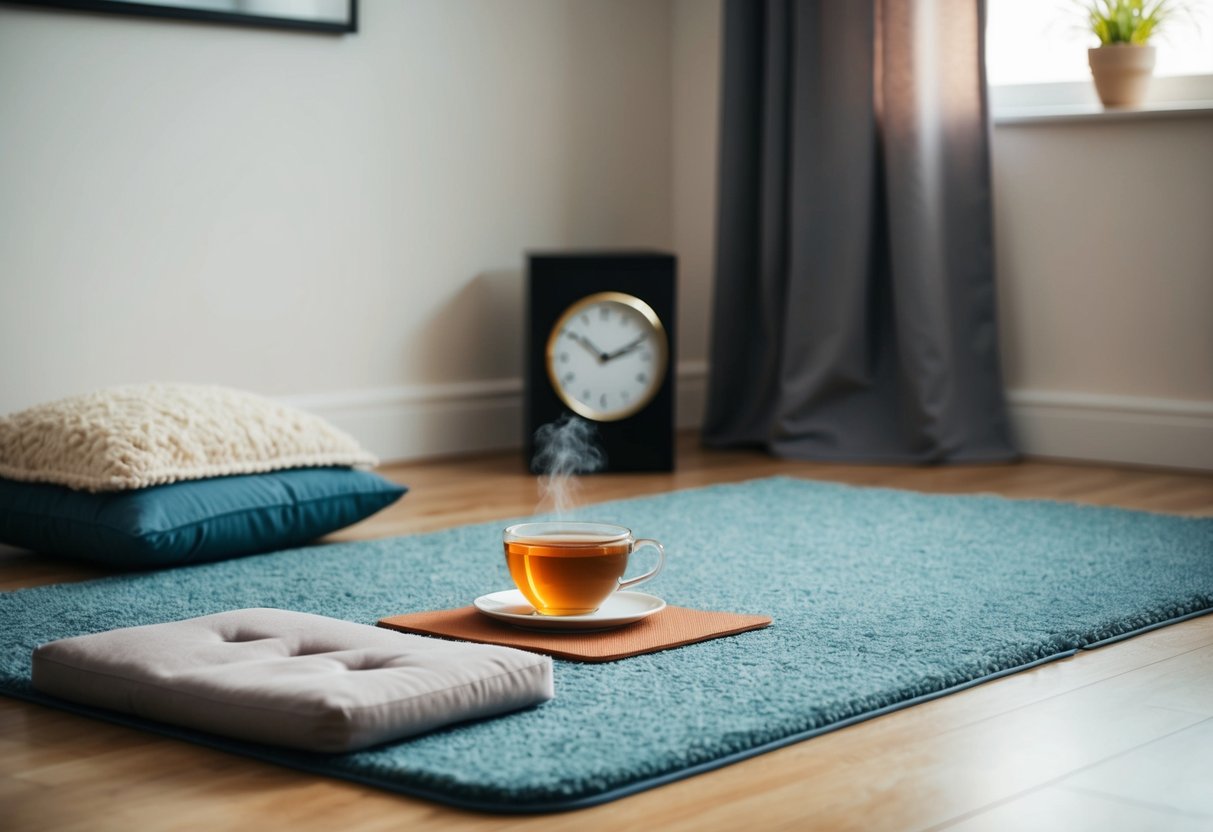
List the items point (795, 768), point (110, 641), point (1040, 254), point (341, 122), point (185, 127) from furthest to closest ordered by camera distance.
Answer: point (1040, 254)
point (341, 122)
point (185, 127)
point (110, 641)
point (795, 768)

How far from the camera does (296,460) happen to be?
2.45m

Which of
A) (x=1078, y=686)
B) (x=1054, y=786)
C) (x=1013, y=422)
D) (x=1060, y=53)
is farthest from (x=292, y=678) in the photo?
(x=1060, y=53)

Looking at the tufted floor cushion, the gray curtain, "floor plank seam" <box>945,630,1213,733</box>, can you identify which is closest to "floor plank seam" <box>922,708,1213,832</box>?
"floor plank seam" <box>945,630,1213,733</box>

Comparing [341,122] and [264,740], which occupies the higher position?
[341,122]

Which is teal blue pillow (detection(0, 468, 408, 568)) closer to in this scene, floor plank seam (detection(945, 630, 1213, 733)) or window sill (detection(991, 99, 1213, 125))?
floor plank seam (detection(945, 630, 1213, 733))

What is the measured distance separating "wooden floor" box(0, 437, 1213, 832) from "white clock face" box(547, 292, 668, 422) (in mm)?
1852

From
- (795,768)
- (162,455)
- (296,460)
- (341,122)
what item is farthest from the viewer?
(341,122)

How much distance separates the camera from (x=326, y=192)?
3402 millimetres

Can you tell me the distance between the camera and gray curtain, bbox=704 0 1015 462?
142 inches

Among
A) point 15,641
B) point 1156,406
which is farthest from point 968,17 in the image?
point 15,641

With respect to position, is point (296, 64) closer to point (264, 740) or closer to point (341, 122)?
point (341, 122)

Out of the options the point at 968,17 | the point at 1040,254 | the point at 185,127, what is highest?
the point at 968,17

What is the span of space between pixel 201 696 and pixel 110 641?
0.65 feet

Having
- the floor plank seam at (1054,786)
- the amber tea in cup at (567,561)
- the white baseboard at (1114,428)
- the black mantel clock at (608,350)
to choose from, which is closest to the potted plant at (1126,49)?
the white baseboard at (1114,428)
